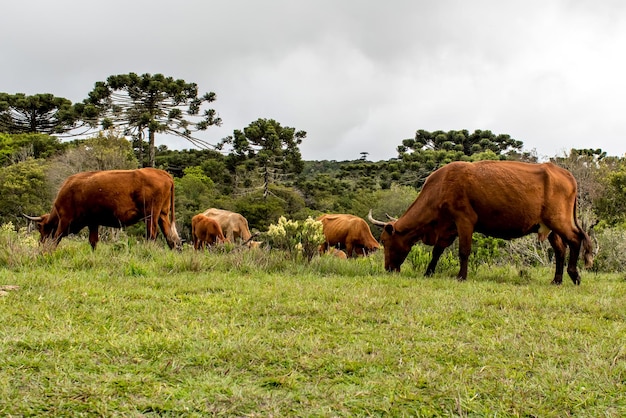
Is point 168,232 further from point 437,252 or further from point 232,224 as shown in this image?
point 232,224

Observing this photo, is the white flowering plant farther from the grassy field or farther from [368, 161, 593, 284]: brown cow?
the grassy field

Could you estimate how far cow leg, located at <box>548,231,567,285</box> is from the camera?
327 inches

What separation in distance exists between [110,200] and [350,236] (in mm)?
9220

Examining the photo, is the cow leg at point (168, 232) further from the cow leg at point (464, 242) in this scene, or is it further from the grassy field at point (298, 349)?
the cow leg at point (464, 242)

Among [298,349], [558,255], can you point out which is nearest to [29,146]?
[558,255]

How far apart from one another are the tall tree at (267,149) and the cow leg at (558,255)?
30554mm

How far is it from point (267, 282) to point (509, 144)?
226ft

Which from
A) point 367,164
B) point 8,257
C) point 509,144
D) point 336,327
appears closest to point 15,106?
point 367,164

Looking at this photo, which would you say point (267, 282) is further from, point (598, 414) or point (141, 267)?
point (598, 414)

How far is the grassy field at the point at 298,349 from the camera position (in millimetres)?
2777

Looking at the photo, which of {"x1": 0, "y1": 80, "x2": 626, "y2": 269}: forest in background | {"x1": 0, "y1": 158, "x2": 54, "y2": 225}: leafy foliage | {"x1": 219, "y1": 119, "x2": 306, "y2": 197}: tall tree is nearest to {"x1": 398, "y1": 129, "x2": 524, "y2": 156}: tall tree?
{"x1": 0, "y1": 80, "x2": 626, "y2": 269}: forest in background

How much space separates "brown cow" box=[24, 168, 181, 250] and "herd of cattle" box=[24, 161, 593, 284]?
19 millimetres

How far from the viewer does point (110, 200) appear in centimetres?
996

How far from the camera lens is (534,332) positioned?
430 centimetres
